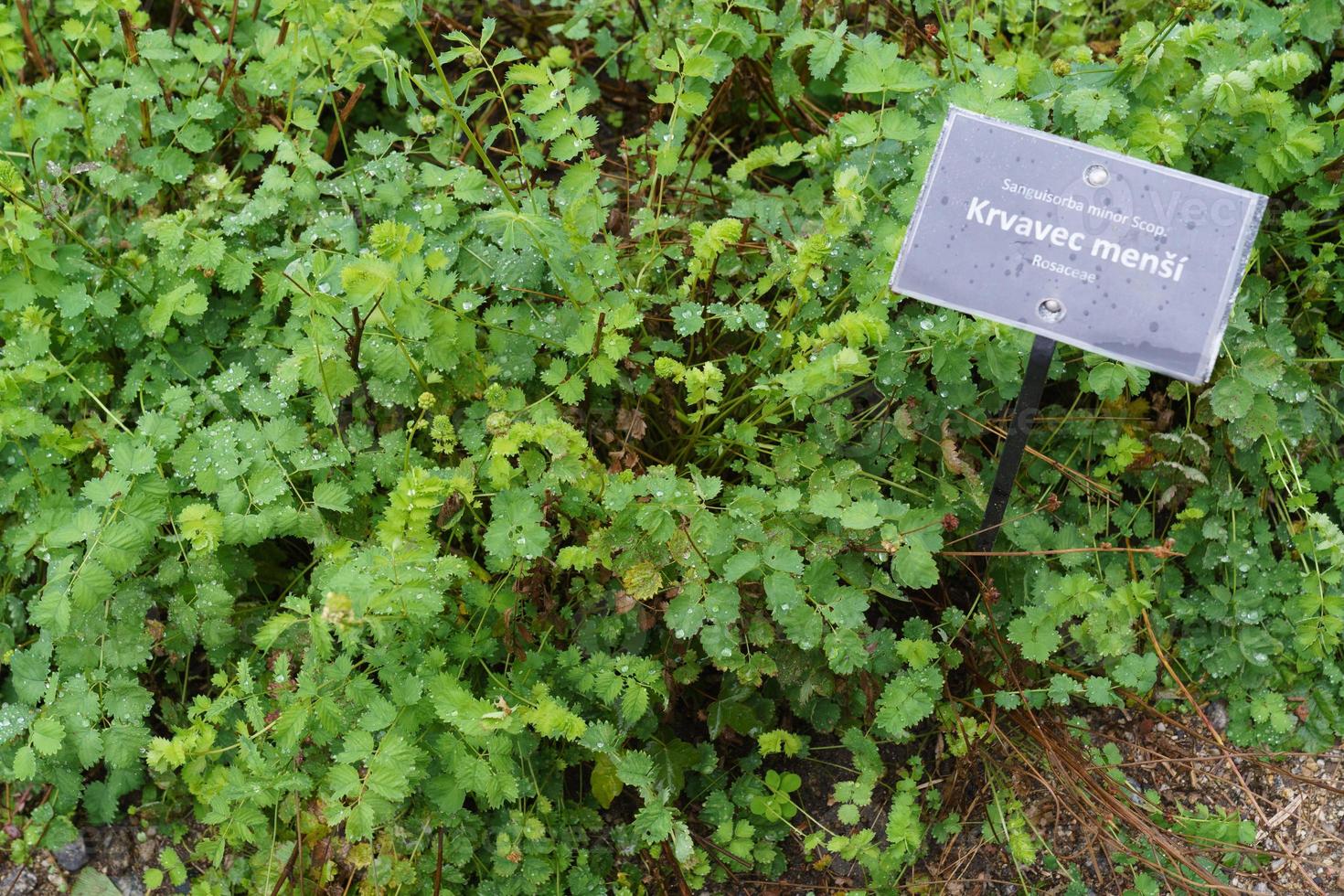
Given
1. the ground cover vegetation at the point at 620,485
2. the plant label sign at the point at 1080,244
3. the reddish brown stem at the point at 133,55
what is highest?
the plant label sign at the point at 1080,244

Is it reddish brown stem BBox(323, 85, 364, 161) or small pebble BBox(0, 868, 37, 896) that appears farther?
reddish brown stem BBox(323, 85, 364, 161)

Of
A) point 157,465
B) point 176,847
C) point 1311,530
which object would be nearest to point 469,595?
point 157,465

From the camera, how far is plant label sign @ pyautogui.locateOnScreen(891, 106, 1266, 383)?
1972 millimetres

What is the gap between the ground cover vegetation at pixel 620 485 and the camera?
7.41 ft

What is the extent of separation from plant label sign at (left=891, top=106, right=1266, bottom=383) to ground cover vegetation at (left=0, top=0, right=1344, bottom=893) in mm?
232

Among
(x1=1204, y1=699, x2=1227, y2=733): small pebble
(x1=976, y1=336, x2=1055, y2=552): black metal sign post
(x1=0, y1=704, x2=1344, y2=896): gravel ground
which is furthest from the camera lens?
(x1=1204, y1=699, x2=1227, y2=733): small pebble

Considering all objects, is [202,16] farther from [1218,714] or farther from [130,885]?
[1218,714]

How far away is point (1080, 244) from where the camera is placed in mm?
2027

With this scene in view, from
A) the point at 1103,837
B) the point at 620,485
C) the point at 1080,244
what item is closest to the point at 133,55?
the point at 620,485

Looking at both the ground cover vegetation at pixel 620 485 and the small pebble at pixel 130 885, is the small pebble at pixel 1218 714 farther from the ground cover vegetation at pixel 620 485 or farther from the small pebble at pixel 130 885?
the small pebble at pixel 130 885

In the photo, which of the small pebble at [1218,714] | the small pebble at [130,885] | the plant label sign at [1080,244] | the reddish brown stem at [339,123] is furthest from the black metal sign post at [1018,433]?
the small pebble at [130,885]

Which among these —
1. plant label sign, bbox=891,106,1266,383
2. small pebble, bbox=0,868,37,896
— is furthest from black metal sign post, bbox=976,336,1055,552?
small pebble, bbox=0,868,37,896

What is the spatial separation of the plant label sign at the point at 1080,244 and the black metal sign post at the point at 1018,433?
10 centimetres

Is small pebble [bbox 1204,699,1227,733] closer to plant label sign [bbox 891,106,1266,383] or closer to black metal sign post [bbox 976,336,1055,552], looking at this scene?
black metal sign post [bbox 976,336,1055,552]
